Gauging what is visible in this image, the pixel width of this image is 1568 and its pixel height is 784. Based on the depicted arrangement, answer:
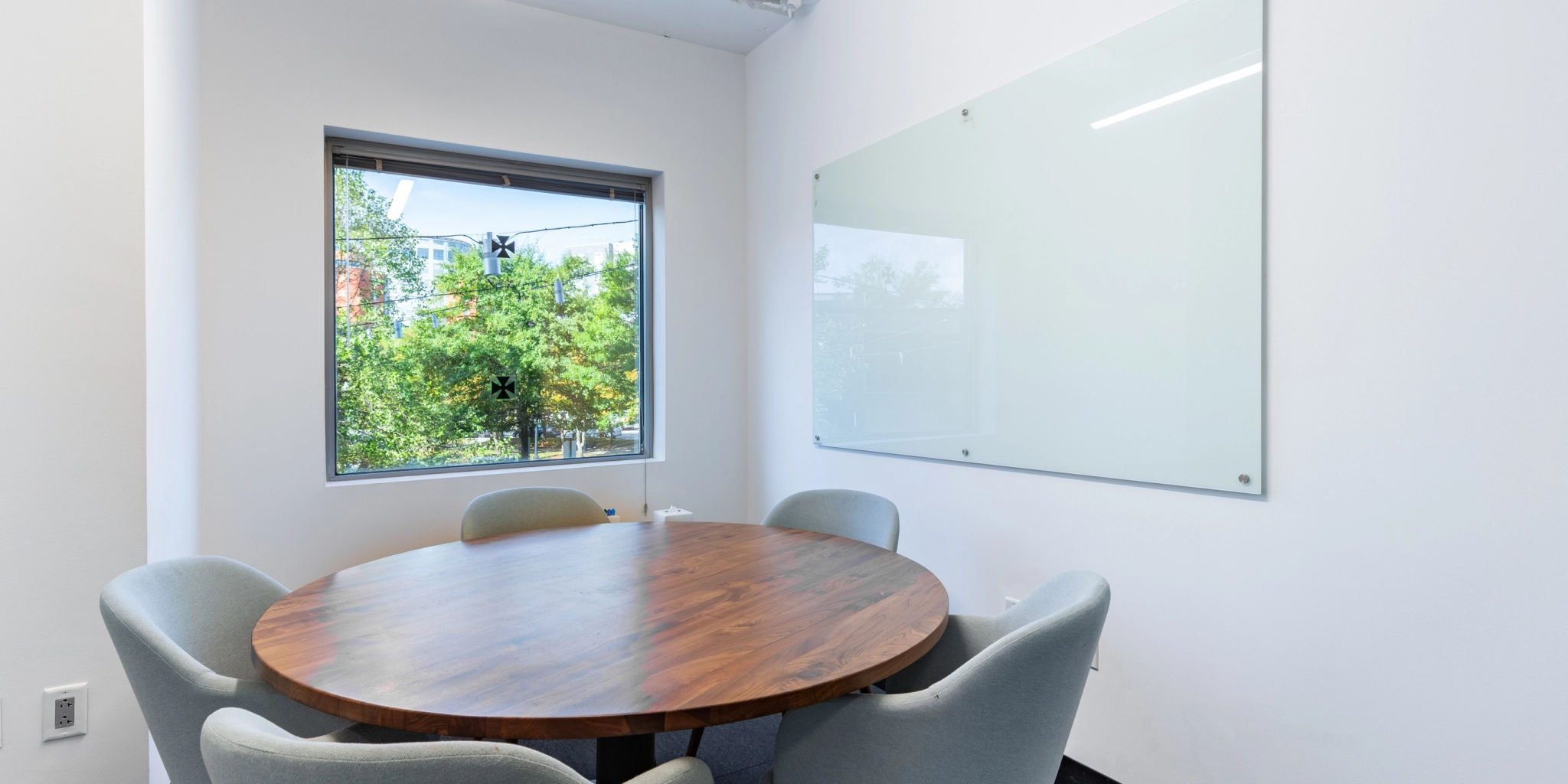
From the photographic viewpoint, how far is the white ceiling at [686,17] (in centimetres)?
350

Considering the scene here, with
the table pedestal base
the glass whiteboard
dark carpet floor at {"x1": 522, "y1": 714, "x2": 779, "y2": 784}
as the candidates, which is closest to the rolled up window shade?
the glass whiteboard

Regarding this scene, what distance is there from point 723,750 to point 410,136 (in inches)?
115

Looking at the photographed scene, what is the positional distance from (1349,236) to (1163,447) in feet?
2.22

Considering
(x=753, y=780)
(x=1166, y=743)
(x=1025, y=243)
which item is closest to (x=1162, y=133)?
(x=1025, y=243)

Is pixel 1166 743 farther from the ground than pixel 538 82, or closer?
closer

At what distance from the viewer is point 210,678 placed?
1328 mm

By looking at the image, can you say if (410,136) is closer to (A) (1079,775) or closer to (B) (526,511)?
(B) (526,511)

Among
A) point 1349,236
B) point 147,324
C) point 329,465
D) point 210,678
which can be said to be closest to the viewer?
point 210,678

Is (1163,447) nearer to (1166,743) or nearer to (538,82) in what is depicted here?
(1166,743)

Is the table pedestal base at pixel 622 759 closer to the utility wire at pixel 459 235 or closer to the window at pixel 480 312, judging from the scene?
the window at pixel 480 312

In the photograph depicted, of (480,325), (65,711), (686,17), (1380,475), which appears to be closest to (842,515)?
(1380,475)

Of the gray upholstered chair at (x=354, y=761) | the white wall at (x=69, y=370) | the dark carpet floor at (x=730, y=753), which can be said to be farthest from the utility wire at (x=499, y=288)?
the gray upholstered chair at (x=354, y=761)

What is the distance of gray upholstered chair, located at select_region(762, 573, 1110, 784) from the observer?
1.21m

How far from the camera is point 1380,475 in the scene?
5.25 feet
